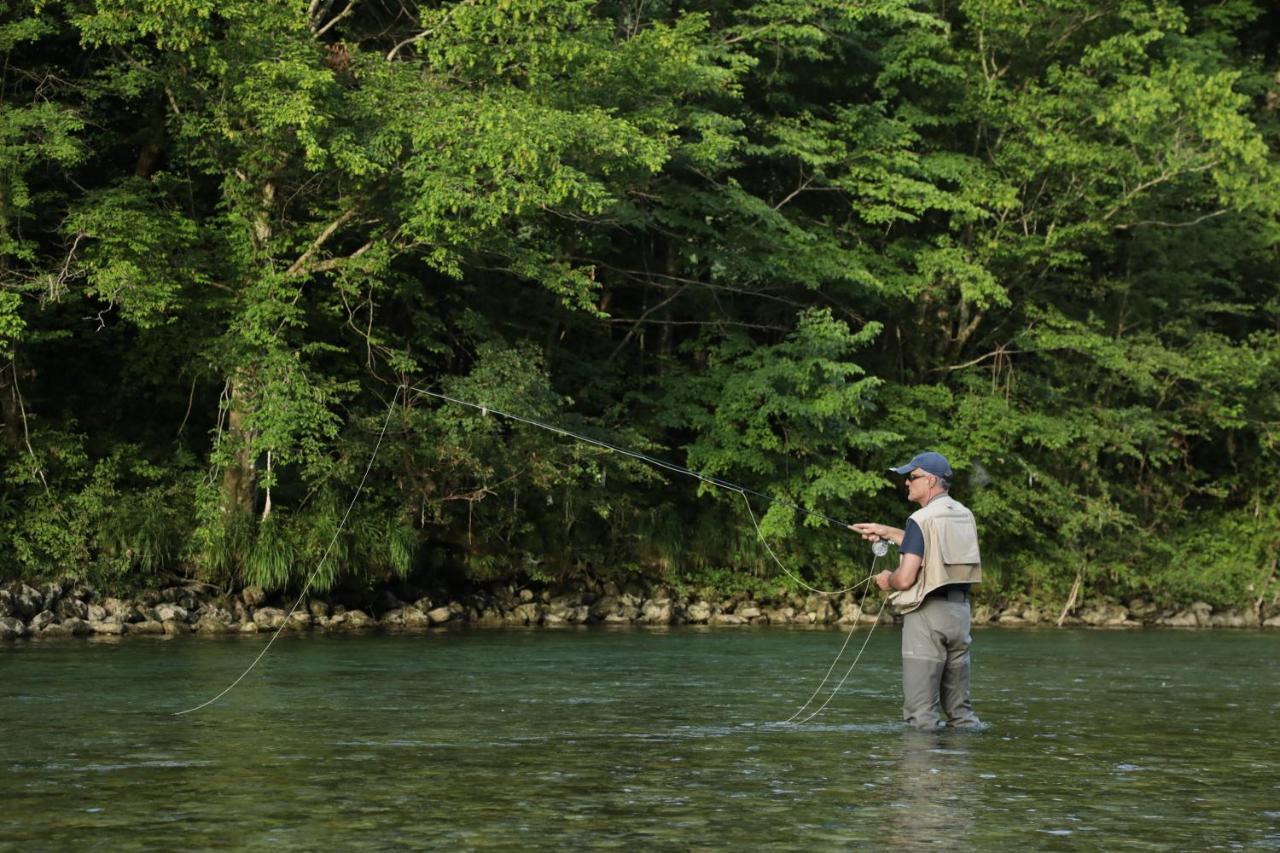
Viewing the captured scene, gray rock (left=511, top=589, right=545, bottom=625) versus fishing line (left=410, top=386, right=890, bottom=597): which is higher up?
fishing line (left=410, top=386, right=890, bottom=597)

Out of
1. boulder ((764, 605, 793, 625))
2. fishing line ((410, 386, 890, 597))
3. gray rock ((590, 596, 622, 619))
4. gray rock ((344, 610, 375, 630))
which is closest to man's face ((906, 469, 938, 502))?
fishing line ((410, 386, 890, 597))

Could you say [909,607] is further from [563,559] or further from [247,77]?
[563,559]

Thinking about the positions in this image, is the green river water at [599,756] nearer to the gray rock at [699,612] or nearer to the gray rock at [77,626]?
the gray rock at [77,626]

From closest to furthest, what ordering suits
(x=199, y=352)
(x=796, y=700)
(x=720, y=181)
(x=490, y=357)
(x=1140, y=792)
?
(x=1140, y=792), (x=796, y=700), (x=199, y=352), (x=490, y=357), (x=720, y=181)

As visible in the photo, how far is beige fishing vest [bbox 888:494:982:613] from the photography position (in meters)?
9.38

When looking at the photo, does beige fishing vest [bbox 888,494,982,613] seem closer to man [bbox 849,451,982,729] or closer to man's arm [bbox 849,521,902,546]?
man [bbox 849,451,982,729]

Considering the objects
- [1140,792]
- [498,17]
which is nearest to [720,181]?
[498,17]

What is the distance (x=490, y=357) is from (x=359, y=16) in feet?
18.2

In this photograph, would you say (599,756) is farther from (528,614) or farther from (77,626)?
(528,614)

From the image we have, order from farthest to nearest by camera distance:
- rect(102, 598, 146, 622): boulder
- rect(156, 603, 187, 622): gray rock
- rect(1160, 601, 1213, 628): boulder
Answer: rect(1160, 601, 1213, 628): boulder, rect(156, 603, 187, 622): gray rock, rect(102, 598, 146, 622): boulder

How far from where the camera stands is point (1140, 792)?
26.5 ft

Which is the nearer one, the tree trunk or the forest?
the forest

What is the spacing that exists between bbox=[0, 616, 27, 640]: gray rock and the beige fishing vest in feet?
36.3

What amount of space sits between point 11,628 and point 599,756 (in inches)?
406
